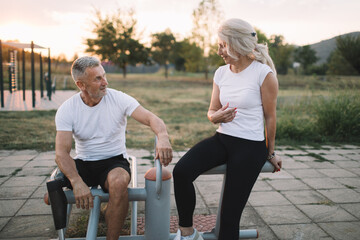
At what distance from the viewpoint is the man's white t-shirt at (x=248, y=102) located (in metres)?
2.20

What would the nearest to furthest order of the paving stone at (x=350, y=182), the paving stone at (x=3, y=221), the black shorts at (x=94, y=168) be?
the black shorts at (x=94, y=168) → the paving stone at (x=3, y=221) → the paving stone at (x=350, y=182)

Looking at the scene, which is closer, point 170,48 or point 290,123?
point 290,123

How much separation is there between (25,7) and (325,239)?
30.2 feet

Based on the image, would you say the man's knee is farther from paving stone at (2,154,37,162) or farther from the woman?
paving stone at (2,154,37,162)

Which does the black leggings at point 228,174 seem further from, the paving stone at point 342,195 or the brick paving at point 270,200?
the paving stone at point 342,195

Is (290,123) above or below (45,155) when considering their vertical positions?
above

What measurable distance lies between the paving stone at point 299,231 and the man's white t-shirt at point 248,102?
101 centimetres

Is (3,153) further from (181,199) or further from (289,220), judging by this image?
(289,220)

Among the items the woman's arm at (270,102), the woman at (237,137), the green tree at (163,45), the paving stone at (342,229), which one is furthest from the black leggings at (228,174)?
the green tree at (163,45)

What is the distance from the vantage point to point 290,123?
6582mm

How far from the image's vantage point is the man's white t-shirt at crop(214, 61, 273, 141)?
2197mm

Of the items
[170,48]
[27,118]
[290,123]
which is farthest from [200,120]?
[170,48]

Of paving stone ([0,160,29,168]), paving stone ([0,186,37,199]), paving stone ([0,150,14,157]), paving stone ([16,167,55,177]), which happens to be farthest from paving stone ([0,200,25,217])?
paving stone ([0,150,14,157])

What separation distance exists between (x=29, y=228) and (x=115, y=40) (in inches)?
1325
